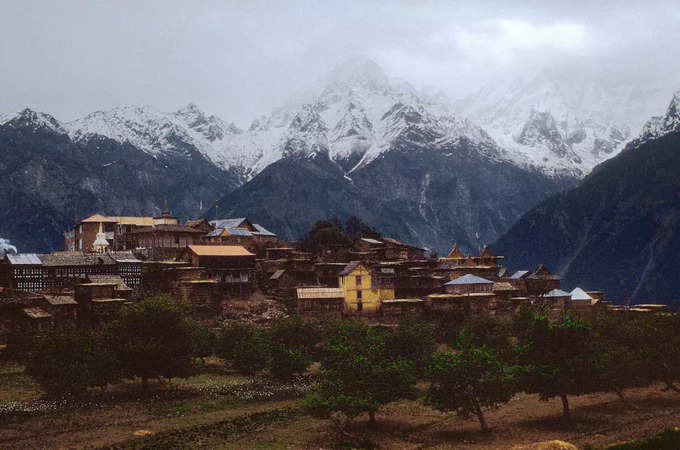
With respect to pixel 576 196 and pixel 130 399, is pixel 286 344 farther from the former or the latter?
pixel 576 196

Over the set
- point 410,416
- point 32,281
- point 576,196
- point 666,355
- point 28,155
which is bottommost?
point 410,416

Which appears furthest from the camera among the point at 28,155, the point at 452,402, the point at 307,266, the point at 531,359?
the point at 28,155

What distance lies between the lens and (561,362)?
49031 millimetres

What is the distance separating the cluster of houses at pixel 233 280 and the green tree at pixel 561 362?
105 ft

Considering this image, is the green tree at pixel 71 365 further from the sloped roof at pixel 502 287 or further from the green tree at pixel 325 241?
the green tree at pixel 325 241

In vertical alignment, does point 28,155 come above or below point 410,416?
above

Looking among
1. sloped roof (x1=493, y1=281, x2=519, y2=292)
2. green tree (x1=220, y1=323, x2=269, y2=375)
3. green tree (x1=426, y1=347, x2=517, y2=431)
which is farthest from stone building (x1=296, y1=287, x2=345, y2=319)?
green tree (x1=426, y1=347, x2=517, y2=431)

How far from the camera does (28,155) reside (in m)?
186

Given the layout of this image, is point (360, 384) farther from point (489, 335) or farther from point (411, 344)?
point (489, 335)

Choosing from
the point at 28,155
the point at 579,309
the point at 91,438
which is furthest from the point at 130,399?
the point at 28,155

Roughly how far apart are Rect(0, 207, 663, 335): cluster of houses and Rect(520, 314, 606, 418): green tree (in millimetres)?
31996

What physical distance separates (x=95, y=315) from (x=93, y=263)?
11.9m

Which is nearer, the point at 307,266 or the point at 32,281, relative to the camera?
the point at 32,281

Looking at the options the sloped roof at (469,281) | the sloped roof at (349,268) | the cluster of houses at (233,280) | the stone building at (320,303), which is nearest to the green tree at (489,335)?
the cluster of houses at (233,280)
